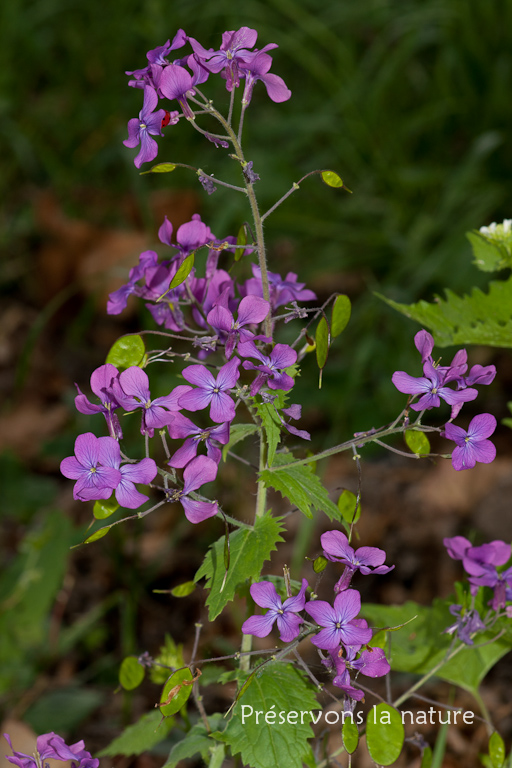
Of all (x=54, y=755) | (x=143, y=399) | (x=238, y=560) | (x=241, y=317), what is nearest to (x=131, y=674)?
(x=54, y=755)

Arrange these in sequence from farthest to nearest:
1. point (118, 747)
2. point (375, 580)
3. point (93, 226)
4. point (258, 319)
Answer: point (93, 226) → point (375, 580) → point (118, 747) → point (258, 319)

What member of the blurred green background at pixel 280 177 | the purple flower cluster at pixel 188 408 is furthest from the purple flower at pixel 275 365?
the blurred green background at pixel 280 177

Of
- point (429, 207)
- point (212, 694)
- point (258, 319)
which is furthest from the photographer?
point (429, 207)

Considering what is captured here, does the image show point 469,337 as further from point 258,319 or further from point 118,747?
point 118,747

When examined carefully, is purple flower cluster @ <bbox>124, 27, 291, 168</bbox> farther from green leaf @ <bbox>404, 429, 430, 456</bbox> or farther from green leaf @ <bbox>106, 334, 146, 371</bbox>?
green leaf @ <bbox>404, 429, 430, 456</bbox>

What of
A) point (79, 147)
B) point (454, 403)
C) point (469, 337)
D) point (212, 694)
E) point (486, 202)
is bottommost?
point (212, 694)

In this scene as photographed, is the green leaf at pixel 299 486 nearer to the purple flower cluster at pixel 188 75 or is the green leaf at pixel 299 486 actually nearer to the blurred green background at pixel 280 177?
the purple flower cluster at pixel 188 75

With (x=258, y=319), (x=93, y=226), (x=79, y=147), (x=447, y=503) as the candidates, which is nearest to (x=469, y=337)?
(x=258, y=319)
